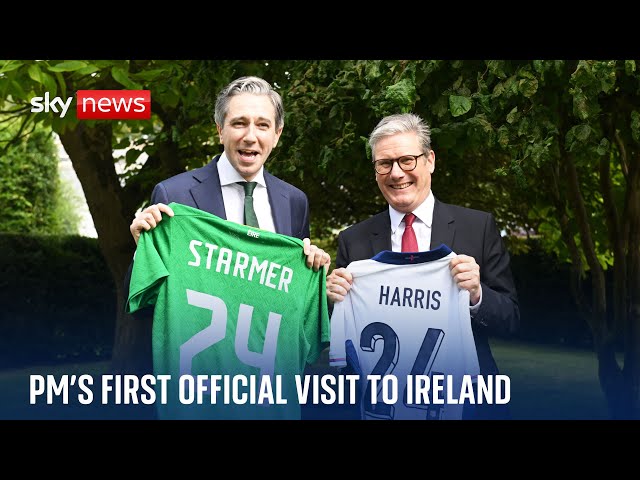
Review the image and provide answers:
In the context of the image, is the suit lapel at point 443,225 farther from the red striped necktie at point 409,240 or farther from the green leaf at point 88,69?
the green leaf at point 88,69

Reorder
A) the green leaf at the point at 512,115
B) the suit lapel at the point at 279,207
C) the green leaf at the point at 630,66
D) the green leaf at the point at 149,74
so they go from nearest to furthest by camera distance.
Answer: the suit lapel at the point at 279,207
the green leaf at the point at 630,66
the green leaf at the point at 512,115
the green leaf at the point at 149,74

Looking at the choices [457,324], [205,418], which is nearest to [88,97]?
[205,418]

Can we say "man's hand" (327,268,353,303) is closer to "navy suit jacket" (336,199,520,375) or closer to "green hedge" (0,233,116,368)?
"navy suit jacket" (336,199,520,375)


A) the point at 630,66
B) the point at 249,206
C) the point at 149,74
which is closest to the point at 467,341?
the point at 249,206

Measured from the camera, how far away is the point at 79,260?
11.9 metres

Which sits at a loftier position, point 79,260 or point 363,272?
point 79,260

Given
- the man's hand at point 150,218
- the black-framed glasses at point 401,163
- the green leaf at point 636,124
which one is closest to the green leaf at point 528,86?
the green leaf at point 636,124

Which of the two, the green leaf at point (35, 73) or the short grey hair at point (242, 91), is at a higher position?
the green leaf at point (35, 73)

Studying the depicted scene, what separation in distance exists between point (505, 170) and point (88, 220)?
17279 millimetres

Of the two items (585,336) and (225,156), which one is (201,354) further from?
(585,336)

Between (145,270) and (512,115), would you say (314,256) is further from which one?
(512,115)

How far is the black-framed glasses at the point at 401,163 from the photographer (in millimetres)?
3463

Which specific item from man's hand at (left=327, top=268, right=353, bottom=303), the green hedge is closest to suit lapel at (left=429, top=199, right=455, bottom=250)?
man's hand at (left=327, top=268, right=353, bottom=303)

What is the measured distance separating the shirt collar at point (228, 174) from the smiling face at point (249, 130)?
0.08 metres
